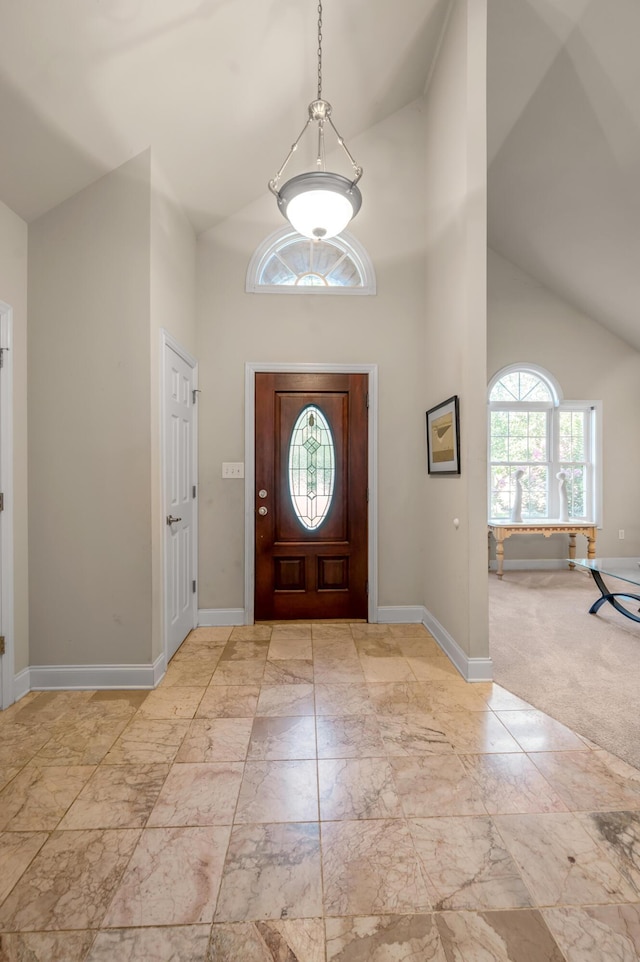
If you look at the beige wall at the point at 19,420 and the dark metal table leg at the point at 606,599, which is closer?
the beige wall at the point at 19,420

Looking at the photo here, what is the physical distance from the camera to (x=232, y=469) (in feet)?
11.7

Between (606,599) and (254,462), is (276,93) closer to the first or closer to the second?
(254,462)

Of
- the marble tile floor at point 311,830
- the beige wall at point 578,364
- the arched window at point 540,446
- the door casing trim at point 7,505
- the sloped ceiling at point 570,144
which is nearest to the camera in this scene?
the marble tile floor at point 311,830

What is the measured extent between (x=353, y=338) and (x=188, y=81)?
6.05ft

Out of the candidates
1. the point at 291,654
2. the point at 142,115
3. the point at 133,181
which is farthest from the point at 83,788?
the point at 142,115

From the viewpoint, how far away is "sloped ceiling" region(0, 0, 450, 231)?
188 centimetres

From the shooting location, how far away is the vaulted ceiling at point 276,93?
1.96 m

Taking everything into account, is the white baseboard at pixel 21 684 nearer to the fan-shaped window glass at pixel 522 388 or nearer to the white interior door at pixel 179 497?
the white interior door at pixel 179 497

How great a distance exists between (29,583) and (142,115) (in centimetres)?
262

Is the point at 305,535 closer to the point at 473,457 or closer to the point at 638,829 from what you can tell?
the point at 473,457

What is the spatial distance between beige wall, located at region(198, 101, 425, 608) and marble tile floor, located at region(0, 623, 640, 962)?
49.8 inches

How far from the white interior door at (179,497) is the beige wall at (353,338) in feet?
0.48

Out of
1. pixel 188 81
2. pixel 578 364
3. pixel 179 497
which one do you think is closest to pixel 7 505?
pixel 179 497

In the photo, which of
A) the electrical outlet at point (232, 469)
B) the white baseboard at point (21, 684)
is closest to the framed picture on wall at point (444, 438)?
the electrical outlet at point (232, 469)
